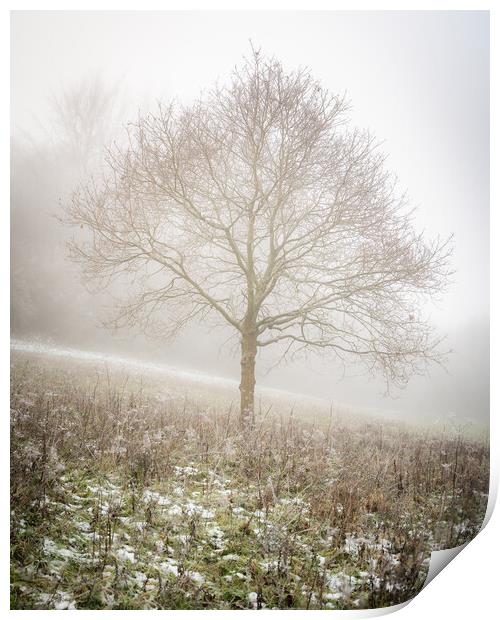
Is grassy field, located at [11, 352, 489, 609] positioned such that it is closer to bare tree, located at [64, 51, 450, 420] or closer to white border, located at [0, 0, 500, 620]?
white border, located at [0, 0, 500, 620]

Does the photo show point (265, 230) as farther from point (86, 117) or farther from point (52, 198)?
point (86, 117)

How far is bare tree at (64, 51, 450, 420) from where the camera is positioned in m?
5.80

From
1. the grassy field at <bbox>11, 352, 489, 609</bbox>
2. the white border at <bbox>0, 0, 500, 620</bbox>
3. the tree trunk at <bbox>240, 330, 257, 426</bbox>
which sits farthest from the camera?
the tree trunk at <bbox>240, 330, 257, 426</bbox>

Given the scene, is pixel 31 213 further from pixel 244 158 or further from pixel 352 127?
pixel 352 127

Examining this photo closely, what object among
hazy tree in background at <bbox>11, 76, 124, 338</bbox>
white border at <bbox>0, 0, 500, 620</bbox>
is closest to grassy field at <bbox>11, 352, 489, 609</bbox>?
white border at <bbox>0, 0, 500, 620</bbox>

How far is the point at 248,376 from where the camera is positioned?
19.2ft

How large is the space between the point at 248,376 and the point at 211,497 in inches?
59.7

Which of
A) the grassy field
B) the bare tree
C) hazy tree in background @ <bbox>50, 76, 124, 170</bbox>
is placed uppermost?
hazy tree in background @ <bbox>50, 76, 124, 170</bbox>

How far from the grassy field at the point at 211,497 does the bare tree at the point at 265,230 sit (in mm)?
742

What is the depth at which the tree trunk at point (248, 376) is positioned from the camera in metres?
5.75

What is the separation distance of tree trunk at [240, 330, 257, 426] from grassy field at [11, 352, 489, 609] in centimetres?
14
